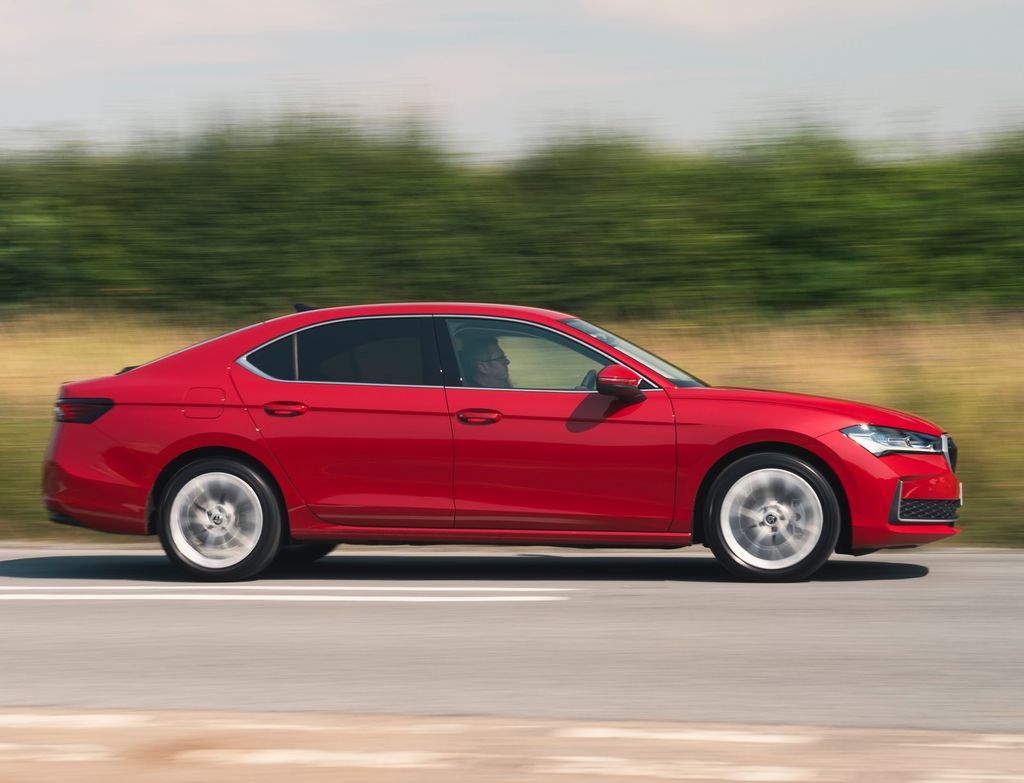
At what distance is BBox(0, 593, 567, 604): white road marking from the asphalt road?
21 mm

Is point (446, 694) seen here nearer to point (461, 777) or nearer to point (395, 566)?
point (461, 777)

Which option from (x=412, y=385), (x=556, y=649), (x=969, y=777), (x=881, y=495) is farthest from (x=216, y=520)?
(x=969, y=777)

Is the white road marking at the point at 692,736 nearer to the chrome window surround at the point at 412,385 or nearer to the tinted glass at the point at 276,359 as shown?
the chrome window surround at the point at 412,385

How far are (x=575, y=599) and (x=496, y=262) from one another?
15.4m

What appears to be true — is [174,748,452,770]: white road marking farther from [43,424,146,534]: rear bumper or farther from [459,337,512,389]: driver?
[43,424,146,534]: rear bumper

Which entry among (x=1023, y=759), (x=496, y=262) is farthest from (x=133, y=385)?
(x=496, y=262)

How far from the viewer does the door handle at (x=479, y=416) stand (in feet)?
26.9

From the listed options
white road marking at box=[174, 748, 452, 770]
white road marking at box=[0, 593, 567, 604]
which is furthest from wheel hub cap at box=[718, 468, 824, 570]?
white road marking at box=[174, 748, 452, 770]

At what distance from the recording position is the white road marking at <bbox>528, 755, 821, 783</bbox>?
4254 millimetres

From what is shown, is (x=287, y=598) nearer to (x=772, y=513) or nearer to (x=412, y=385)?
(x=412, y=385)

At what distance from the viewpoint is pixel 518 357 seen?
8398 millimetres

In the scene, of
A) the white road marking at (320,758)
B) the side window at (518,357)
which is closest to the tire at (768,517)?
the side window at (518,357)

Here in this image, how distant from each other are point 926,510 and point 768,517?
85 cm

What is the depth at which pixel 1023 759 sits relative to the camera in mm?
4457
